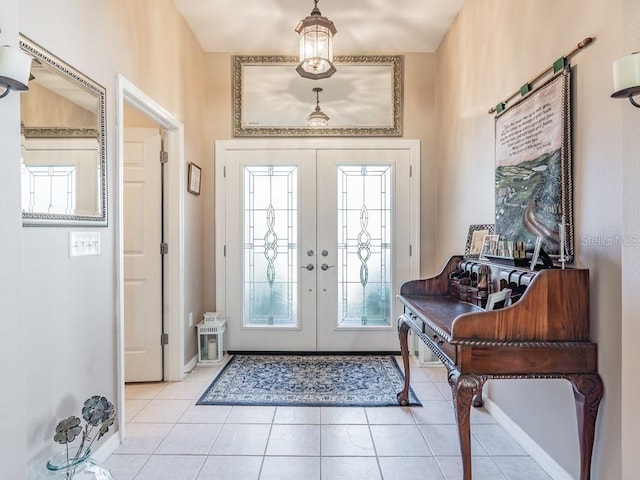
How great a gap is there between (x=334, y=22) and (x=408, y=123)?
1.17 meters

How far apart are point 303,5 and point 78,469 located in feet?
10.9

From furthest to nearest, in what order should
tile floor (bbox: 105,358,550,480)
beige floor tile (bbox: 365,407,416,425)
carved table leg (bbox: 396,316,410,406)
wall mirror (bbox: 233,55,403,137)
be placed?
wall mirror (bbox: 233,55,403,137) → carved table leg (bbox: 396,316,410,406) → beige floor tile (bbox: 365,407,416,425) → tile floor (bbox: 105,358,550,480)

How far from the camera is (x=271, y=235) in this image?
150 inches

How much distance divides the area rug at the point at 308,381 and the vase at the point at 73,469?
1.12 meters

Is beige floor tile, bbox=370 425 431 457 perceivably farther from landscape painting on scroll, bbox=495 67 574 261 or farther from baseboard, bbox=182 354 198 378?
baseboard, bbox=182 354 198 378

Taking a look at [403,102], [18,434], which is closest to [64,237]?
[18,434]

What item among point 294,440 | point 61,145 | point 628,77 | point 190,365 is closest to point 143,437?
point 294,440

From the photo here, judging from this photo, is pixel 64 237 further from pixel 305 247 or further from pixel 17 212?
pixel 305 247

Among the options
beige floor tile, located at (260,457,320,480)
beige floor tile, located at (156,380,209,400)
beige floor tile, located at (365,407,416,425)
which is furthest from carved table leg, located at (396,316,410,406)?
beige floor tile, located at (156,380,209,400)

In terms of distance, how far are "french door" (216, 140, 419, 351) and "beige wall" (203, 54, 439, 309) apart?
0.10 metres

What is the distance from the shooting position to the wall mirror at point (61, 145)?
1.55 meters

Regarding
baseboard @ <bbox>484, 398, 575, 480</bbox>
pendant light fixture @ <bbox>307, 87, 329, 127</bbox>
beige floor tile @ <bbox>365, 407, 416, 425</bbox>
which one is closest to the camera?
baseboard @ <bbox>484, 398, 575, 480</bbox>

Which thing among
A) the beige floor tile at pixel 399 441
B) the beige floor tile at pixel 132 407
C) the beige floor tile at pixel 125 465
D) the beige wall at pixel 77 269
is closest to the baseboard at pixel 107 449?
the beige floor tile at pixel 125 465

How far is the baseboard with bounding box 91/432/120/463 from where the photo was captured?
2.01 m
